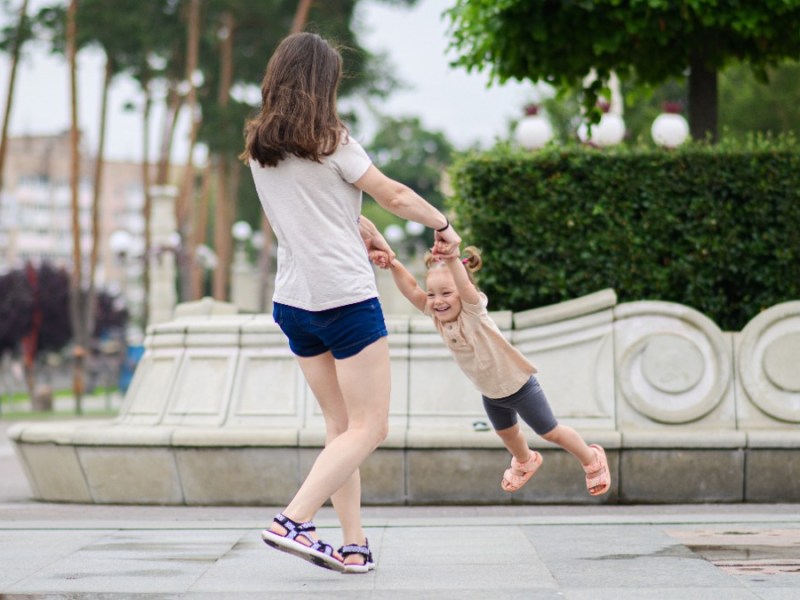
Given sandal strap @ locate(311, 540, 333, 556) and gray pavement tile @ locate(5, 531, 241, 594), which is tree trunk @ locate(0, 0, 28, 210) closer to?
gray pavement tile @ locate(5, 531, 241, 594)

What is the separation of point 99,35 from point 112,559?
97.1 ft

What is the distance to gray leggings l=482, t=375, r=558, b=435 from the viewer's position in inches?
253

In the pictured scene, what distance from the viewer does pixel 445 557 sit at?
235 inches

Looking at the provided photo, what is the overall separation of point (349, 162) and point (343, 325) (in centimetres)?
59

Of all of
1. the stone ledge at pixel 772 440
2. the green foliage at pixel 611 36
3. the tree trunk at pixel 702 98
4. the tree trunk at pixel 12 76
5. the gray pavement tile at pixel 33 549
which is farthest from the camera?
the tree trunk at pixel 12 76

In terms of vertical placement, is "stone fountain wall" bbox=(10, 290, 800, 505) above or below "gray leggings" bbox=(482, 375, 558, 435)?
below

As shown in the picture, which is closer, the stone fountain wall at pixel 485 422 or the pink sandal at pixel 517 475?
the pink sandal at pixel 517 475

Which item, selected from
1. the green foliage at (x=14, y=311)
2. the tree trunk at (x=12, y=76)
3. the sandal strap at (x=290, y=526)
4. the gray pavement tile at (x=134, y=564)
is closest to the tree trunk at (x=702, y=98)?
the gray pavement tile at (x=134, y=564)

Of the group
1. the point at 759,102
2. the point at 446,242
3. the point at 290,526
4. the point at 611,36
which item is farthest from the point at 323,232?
the point at 759,102

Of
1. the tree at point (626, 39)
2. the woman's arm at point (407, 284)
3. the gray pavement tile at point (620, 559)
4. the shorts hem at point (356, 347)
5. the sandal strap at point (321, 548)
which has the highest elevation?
the tree at point (626, 39)

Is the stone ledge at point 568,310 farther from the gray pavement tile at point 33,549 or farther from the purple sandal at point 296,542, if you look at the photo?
the purple sandal at point 296,542

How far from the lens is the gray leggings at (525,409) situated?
643cm

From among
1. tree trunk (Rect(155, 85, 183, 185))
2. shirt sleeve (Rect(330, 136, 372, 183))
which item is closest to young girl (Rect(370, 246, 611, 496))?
shirt sleeve (Rect(330, 136, 372, 183))

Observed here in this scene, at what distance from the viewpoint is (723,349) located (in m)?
9.01
